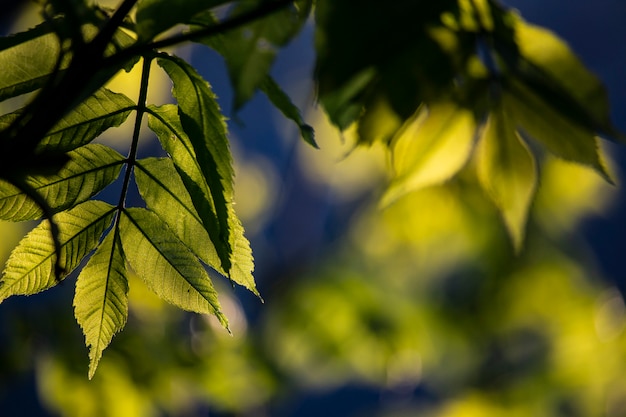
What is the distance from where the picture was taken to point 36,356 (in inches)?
68.7

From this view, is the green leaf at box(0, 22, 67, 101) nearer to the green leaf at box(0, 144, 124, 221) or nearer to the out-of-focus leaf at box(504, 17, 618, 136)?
the green leaf at box(0, 144, 124, 221)

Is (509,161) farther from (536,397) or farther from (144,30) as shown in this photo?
(536,397)

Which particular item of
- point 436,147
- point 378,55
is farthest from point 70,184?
point 436,147

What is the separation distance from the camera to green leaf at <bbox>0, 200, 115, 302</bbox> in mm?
566

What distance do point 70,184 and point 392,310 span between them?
2.03 meters

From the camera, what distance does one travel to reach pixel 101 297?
23.4 inches

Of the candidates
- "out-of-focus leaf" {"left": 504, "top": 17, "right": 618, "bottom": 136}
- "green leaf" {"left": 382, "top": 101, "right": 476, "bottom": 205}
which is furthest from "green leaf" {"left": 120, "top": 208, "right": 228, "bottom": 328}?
"out-of-focus leaf" {"left": 504, "top": 17, "right": 618, "bottom": 136}

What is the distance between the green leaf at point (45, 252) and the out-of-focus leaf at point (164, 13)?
0.63 ft

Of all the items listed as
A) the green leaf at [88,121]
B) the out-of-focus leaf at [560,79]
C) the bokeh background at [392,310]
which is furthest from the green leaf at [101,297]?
the bokeh background at [392,310]

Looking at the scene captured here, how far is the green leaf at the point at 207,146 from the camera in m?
0.52

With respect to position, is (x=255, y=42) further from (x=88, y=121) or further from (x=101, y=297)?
(x=101, y=297)

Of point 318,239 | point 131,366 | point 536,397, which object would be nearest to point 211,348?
point 131,366

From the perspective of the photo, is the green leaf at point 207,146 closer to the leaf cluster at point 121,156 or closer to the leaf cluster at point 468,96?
the leaf cluster at point 121,156

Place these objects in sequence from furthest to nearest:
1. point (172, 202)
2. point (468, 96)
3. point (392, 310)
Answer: point (392, 310)
point (468, 96)
point (172, 202)
